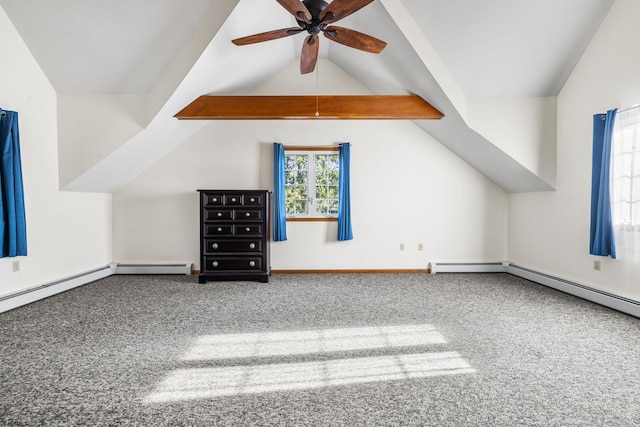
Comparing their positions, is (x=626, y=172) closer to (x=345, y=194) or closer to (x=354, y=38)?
(x=354, y=38)

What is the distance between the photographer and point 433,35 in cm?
375

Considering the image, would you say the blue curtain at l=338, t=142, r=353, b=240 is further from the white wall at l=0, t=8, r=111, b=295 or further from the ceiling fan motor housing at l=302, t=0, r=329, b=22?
the white wall at l=0, t=8, r=111, b=295

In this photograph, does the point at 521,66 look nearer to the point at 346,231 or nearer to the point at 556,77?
the point at 556,77

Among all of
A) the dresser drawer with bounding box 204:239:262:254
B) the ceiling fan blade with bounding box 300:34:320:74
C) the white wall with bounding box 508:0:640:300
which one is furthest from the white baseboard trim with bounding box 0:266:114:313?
the white wall with bounding box 508:0:640:300

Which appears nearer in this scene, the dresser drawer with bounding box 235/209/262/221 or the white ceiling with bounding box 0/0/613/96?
the white ceiling with bounding box 0/0/613/96

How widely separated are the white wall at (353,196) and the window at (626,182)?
2139 mm

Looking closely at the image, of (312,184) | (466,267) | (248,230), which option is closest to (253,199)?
(248,230)

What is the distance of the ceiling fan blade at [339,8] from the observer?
254 cm

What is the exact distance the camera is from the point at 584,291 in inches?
154

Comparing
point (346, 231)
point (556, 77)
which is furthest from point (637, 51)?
point (346, 231)

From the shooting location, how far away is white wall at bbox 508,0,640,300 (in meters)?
3.39

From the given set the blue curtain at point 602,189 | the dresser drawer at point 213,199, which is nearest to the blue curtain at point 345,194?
the dresser drawer at point 213,199

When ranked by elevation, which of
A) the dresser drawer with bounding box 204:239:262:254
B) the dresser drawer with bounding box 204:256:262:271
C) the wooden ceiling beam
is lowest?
the dresser drawer with bounding box 204:256:262:271

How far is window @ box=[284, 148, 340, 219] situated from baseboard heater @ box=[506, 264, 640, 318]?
2819mm
